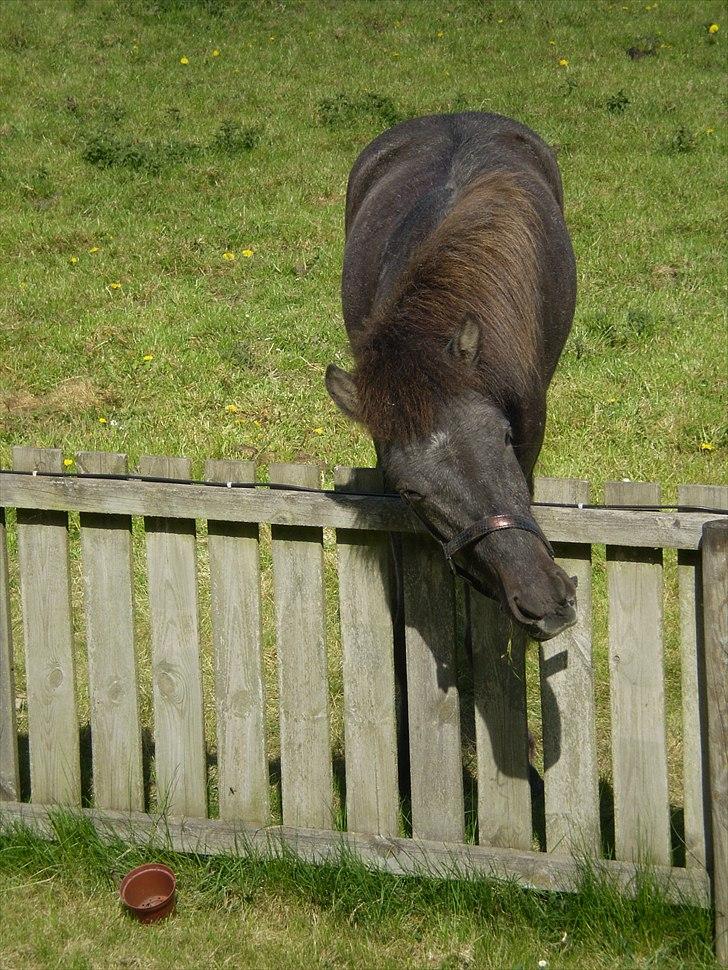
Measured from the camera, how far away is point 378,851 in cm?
346

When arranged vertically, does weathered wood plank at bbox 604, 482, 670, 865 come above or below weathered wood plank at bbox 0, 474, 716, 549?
below

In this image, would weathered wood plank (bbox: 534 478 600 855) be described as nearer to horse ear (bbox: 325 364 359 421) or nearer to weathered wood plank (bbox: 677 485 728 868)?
weathered wood plank (bbox: 677 485 728 868)

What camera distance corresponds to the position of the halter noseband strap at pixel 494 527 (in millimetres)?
2990

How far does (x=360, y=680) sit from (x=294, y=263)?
21.9 ft

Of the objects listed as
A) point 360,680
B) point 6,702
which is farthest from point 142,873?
point 360,680

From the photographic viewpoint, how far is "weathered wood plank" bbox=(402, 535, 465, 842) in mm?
3410

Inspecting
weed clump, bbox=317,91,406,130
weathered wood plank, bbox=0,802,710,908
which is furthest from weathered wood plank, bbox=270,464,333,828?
weed clump, bbox=317,91,406,130

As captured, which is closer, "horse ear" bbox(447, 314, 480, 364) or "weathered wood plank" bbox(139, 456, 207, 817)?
"horse ear" bbox(447, 314, 480, 364)

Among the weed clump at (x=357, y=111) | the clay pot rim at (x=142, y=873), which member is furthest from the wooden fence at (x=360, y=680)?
the weed clump at (x=357, y=111)

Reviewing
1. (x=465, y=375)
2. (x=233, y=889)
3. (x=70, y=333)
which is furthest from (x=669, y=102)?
(x=233, y=889)

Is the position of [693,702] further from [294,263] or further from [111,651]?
[294,263]

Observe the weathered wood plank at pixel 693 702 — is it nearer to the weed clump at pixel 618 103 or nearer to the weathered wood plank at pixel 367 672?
the weathered wood plank at pixel 367 672

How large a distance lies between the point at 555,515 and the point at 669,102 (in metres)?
11.1

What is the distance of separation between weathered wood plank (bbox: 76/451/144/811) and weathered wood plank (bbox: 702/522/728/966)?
1858mm
